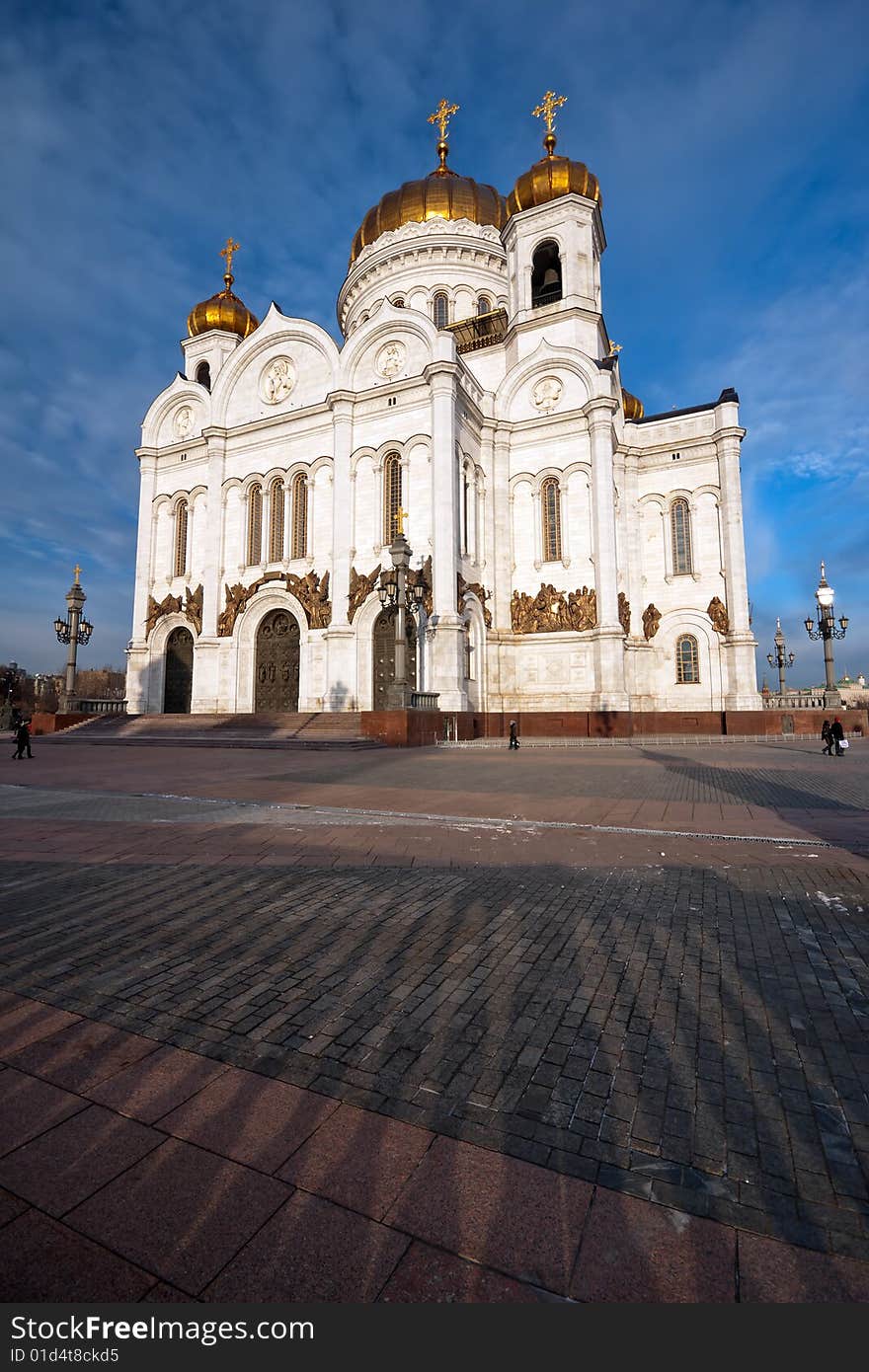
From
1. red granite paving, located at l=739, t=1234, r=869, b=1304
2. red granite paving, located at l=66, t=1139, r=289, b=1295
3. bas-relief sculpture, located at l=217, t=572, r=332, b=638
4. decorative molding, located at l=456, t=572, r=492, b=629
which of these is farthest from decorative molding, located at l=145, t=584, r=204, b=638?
red granite paving, located at l=739, t=1234, r=869, b=1304

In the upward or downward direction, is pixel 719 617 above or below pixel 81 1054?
above

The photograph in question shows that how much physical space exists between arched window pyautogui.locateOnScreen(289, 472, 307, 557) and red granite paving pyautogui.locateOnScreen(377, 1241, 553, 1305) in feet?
90.9

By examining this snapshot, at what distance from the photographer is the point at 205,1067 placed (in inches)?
86.4

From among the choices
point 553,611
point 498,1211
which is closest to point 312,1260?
point 498,1211

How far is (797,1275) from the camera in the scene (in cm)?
133

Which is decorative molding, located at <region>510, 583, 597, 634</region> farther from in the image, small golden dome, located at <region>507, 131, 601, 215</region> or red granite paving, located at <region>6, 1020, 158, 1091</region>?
red granite paving, located at <region>6, 1020, 158, 1091</region>

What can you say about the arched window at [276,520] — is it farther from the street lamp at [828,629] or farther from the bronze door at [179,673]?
the street lamp at [828,629]

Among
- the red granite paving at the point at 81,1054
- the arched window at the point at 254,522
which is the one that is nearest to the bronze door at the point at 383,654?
the arched window at the point at 254,522

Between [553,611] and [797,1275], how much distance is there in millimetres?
26191

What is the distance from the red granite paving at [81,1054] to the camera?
216cm

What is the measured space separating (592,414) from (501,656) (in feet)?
37.7

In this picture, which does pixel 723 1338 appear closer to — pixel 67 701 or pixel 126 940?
pixel 126 940

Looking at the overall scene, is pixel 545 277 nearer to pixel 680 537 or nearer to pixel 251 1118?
pixel 680 537

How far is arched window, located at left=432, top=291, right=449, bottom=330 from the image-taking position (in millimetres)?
34969
